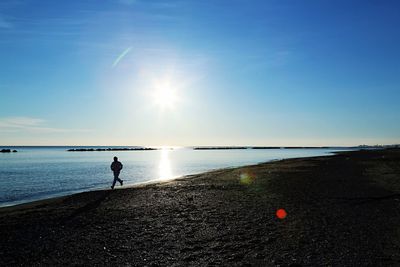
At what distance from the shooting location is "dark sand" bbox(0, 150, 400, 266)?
830 cm

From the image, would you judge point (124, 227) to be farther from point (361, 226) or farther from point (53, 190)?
point (53, 190)

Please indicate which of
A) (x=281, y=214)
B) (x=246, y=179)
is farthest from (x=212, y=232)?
(x=246, y=179)

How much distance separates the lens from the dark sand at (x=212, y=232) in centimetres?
830

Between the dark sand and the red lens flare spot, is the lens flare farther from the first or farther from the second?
the red lens flare spot

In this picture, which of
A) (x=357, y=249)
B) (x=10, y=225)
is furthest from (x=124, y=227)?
(x=357, y=249)

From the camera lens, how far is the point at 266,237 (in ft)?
33.0

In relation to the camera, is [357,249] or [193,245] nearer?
[357,249]

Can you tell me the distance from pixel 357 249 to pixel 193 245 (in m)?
4.67

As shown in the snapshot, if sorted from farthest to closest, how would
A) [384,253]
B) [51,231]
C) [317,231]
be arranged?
[51,231] < [317,231] < [384,253]

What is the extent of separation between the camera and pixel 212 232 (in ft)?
35.6

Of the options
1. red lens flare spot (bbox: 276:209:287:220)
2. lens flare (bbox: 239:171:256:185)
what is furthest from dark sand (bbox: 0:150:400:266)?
lens flare (bbox: 239:171:256:185)

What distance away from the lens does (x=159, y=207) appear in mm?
15961

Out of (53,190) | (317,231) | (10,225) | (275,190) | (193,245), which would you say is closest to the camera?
(193,245)

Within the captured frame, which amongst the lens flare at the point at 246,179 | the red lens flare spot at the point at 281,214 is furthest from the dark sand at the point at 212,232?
the lens flare at the point at 246,179
